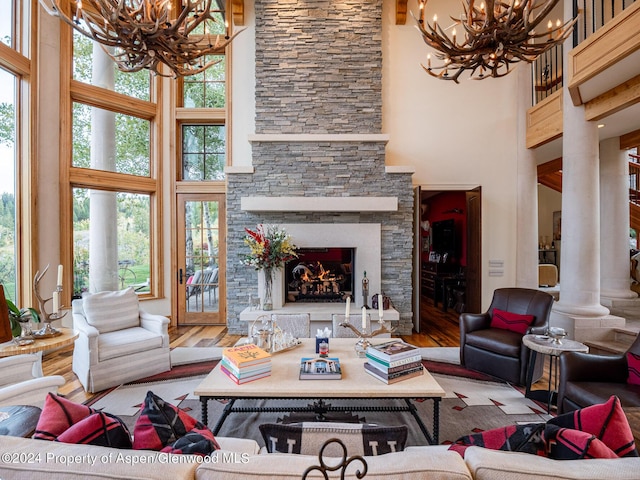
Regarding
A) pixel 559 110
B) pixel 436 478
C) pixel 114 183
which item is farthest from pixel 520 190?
pixel 114 183

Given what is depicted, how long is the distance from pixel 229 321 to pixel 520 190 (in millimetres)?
5073

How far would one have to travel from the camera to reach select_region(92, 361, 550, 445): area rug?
2.37 metres

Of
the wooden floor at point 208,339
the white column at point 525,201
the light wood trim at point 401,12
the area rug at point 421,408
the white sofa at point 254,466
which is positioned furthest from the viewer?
the white column at point 525,201

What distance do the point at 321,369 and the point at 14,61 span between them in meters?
4.84

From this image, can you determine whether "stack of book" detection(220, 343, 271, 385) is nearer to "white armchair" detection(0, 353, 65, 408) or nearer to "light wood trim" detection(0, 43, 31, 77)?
"white armchair" detection(0, 353, 65, 408)

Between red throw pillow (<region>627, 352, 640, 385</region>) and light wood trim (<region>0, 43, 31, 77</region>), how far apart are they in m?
6.53

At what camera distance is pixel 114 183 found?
4.75 meters

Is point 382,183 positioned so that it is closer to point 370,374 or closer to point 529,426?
point 370,374

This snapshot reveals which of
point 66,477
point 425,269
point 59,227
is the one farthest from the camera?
point 425,269

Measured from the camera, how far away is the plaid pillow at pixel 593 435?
36.6 inches

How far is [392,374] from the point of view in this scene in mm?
2074

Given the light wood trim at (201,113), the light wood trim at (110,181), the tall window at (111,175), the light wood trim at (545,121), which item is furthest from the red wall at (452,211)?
the tall window at (111,175)

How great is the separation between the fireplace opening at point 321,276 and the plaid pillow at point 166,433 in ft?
12.4

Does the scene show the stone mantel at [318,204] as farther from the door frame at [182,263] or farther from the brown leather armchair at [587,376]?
the brown leather armchair at [587,376]
